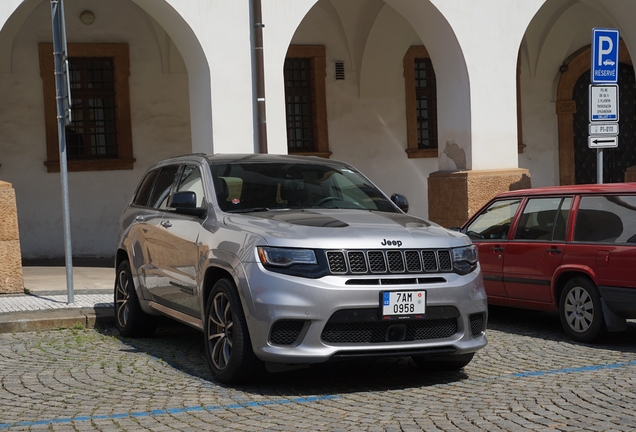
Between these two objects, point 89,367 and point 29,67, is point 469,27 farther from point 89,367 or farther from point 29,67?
point 89,367

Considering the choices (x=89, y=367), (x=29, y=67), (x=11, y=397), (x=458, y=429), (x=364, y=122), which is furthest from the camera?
(x=364, y=122)

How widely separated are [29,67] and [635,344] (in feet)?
38.5

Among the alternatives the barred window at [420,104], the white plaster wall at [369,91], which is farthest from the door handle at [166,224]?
the barred window at [420,104]

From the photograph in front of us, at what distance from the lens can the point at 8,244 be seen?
11.0m

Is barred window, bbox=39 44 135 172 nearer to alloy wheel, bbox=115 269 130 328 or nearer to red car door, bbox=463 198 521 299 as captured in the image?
alloy wheel, bbox=115 269 130 328

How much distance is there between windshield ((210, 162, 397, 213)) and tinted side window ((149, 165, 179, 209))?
2.92ft

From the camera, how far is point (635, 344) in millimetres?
8117

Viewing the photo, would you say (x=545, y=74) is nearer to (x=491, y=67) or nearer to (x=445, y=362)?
(x=491, y=67)

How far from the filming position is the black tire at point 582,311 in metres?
8.04

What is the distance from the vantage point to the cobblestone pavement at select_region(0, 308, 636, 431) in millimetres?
5320

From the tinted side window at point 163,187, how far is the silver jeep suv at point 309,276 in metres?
0.73

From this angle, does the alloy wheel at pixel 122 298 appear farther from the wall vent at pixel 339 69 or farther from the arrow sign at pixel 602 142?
the wall vent at pixel 339 69

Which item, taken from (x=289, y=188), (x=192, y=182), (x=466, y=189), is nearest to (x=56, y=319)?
(x=192, y=182)

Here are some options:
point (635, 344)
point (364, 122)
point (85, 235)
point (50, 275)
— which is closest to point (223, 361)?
point (635, 344)
